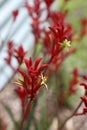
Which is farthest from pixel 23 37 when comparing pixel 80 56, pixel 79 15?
pixel 79 15

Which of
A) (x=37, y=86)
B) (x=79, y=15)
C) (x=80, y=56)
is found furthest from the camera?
(x=79, y=15)

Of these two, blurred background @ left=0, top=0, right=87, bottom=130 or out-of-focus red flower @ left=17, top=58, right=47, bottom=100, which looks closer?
out-of-focus red flower @ left=17, top=58, right=47, bottom=100

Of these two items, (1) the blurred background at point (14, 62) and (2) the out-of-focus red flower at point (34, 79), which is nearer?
(2) the out-of-focus red flower at point (34, 79)

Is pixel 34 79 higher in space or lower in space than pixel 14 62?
lower

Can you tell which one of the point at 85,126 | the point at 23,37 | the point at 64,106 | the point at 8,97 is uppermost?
the point at 23,37

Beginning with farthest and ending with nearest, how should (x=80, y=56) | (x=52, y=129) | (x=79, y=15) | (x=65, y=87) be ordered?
(x=79, y=15) → (x=80, y=56) → (x=65, y=87) → (x=52, y=129)

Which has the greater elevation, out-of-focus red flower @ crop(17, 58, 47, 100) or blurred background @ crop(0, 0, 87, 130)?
blurred background @ crop(0, 0, 87, 130)

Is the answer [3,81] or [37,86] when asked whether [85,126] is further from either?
[37,86]

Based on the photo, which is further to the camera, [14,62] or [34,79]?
[14,62]

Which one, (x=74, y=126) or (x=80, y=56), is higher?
(x=80, y=56)

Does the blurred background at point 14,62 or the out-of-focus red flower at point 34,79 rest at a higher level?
the blurred background at point 14,62

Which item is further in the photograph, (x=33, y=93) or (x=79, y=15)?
(x=79, y=15)
